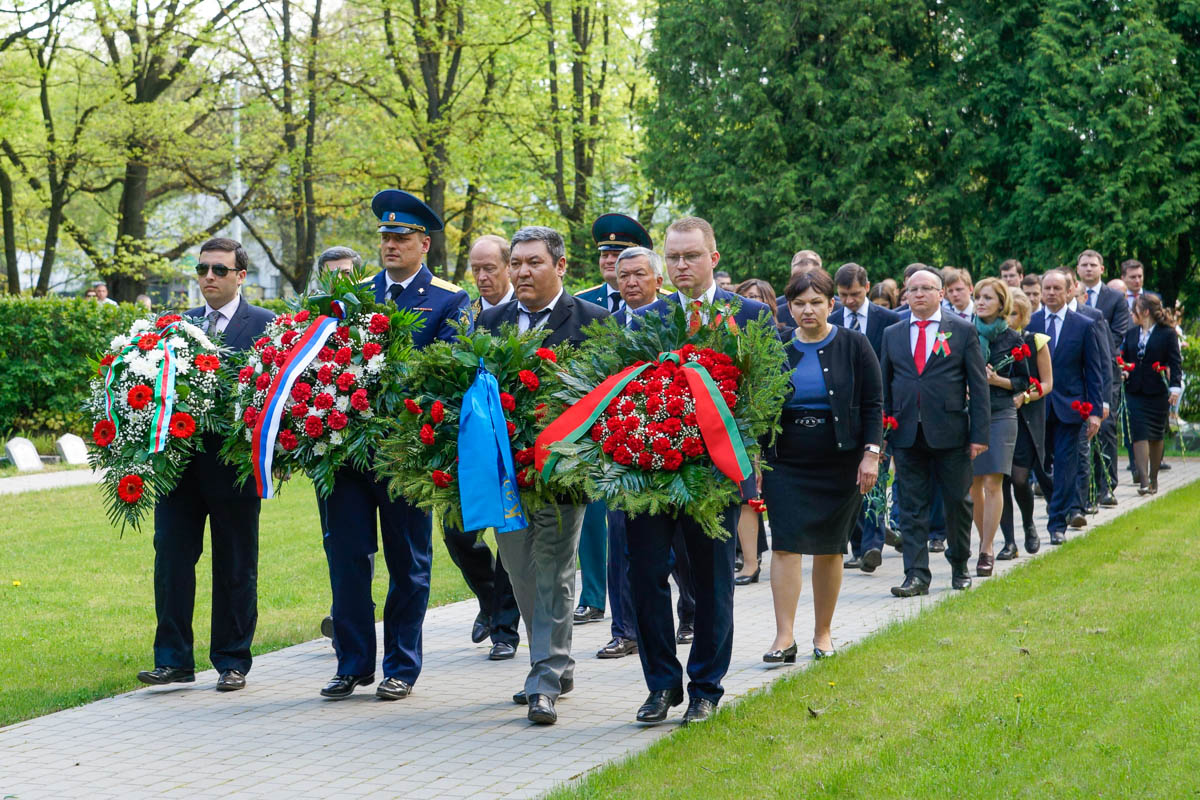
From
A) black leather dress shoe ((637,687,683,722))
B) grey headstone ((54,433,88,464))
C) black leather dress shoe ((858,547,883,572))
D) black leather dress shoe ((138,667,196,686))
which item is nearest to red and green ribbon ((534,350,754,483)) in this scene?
black leather dress shoe ((637,687,683,722))

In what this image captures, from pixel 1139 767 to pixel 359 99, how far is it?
28311 mm

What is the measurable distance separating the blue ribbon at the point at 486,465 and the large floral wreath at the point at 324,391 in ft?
2.00

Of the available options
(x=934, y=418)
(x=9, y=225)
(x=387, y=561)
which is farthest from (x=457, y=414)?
(x=9, y=225)

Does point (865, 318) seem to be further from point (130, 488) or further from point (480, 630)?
point (130, 488)

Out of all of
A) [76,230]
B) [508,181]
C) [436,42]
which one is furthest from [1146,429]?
[76,230]

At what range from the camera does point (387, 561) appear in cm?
722

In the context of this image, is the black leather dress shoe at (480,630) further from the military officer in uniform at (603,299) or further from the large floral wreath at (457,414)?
the large floral wreath at (457,414)

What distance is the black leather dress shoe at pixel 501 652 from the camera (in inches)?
324

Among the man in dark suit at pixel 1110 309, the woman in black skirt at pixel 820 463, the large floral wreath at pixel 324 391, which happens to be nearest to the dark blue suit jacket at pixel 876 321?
the woman in black skirt at pixel 820 463

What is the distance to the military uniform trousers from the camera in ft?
23.4

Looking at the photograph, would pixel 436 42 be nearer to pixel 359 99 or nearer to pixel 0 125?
pixel 359 99

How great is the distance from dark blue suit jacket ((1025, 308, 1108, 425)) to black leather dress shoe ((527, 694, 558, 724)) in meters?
7.73

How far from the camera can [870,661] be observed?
747cm

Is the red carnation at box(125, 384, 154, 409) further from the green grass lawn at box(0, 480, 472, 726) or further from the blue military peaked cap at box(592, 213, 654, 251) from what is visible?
the blue military peaked cap at box(592, 213, 654, 251)
